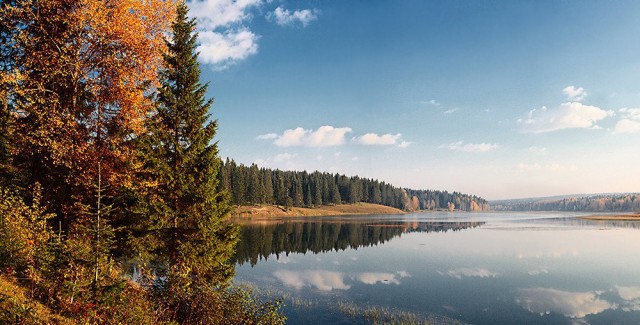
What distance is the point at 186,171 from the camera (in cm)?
2289

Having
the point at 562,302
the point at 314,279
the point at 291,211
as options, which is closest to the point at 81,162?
the point at 314,279

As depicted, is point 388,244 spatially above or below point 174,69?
below

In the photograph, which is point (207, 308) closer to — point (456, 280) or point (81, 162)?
point (81, 162)

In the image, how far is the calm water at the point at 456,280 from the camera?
2348 centimetres

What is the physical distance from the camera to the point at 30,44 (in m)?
15.0

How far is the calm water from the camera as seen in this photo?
23484 millimetres

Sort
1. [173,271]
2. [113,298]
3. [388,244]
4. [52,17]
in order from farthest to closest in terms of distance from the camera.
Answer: [388,244] → [173,271] → [52,17] → [113,298]

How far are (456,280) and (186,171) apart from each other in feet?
81.4

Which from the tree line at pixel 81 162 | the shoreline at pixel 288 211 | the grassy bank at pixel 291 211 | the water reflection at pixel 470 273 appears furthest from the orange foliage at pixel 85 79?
the grassy bank at pixel 291 211

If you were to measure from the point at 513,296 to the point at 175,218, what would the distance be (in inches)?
975

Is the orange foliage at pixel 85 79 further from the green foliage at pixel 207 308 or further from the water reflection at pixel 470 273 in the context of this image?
the water reflection at pixel 470 273

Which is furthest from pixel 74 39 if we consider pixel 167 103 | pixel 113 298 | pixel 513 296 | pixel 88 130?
pixel 513 296

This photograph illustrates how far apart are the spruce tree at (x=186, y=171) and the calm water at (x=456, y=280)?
272 inches

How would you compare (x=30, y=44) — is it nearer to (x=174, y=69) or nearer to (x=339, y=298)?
(x=174, y=69)
